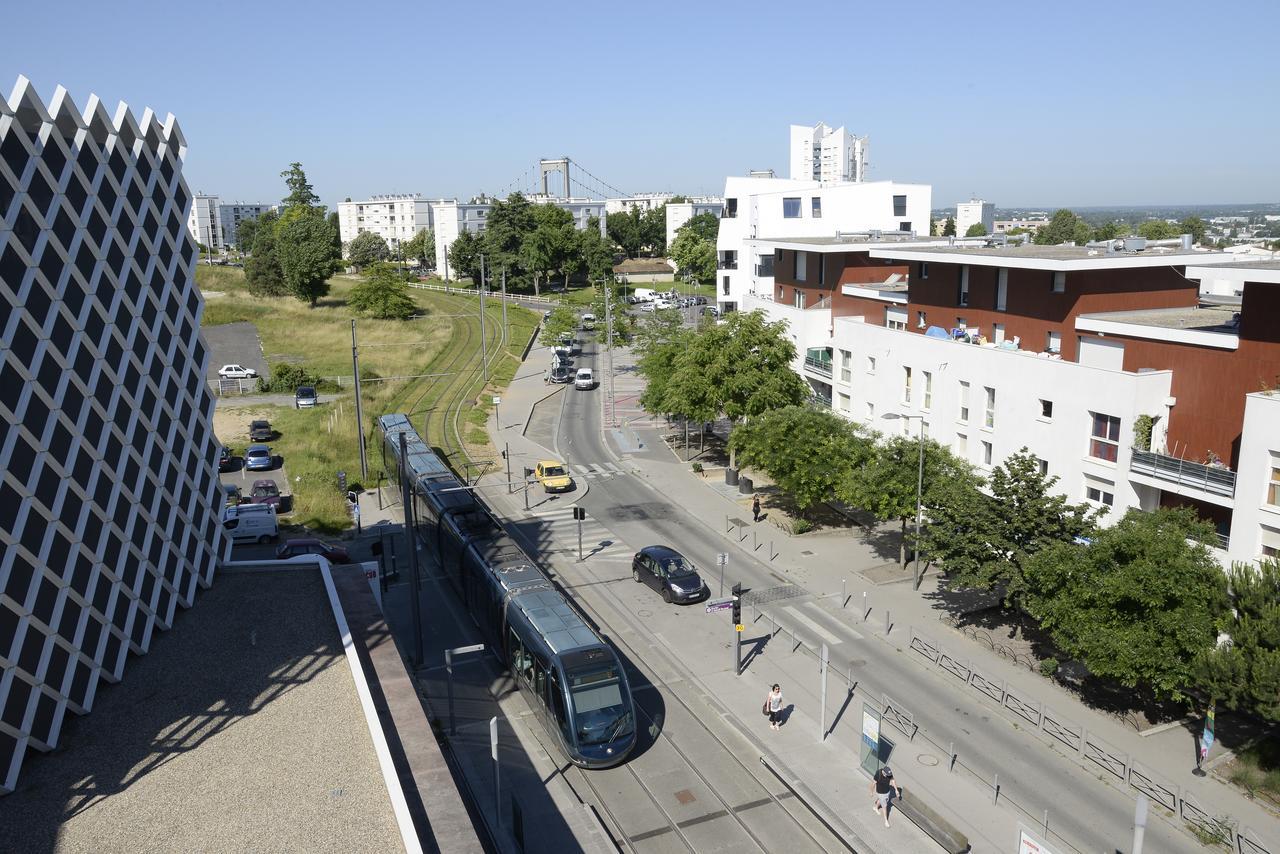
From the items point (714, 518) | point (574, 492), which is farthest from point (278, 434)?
point (714, 518)

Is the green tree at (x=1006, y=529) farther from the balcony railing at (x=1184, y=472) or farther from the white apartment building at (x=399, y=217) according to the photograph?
the white apartment building at (x=399, y=217)

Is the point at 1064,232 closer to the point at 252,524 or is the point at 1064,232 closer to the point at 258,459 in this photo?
the point at 258,459

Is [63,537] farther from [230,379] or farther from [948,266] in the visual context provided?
[230,379]

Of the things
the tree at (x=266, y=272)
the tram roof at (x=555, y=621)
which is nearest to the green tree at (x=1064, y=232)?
the tree at (x=266, y=272)

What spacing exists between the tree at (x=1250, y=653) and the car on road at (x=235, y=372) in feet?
225

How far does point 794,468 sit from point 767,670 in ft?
37.5

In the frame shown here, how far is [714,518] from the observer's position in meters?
41.2

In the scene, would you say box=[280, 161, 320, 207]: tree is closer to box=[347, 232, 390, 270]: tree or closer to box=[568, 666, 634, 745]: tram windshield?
box=[347, 232, 390, 270]: tree

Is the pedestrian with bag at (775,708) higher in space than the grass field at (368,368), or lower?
lower

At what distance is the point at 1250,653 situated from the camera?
19.5 metres

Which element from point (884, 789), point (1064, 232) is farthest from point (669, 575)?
point (1064, 232)

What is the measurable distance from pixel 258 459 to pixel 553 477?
1638 centimetres

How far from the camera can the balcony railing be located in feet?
77.8

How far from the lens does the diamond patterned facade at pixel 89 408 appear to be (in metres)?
18.4
